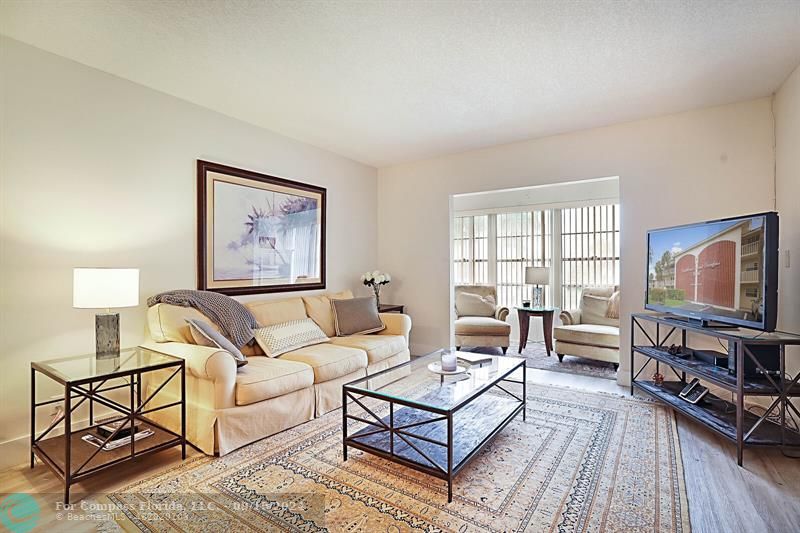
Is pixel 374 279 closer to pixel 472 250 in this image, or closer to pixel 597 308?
pixel 472 250

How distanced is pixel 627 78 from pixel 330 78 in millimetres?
2138

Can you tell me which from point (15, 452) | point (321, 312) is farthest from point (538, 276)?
point (15, 452)

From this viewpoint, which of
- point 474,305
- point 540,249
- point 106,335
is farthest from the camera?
point 540,249

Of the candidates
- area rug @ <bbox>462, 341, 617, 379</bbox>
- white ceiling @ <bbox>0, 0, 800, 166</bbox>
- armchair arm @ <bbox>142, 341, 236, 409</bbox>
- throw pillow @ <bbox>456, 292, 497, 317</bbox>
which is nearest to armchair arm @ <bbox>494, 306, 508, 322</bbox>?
throw pillow @ <bbox>456, 292, 497, 317</bbox>

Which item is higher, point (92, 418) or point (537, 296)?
point (537, 296)

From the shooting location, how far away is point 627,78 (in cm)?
288

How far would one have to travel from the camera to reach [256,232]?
380 centimetres

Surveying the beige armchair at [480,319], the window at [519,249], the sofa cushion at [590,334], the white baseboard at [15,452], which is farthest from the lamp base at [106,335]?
the window at [519,249]

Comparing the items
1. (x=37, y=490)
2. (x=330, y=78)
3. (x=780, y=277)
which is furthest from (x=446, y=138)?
(x=37, y=490)

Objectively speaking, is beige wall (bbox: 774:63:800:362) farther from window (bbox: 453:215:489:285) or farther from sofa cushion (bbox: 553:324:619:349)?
window (bbox: 453:215:489:285)

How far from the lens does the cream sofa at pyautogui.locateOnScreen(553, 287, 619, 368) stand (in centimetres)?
431

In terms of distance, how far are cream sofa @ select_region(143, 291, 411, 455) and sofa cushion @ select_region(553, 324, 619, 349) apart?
233cm

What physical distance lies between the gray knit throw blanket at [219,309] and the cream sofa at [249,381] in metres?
0.06

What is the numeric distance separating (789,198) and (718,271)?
881 mm
